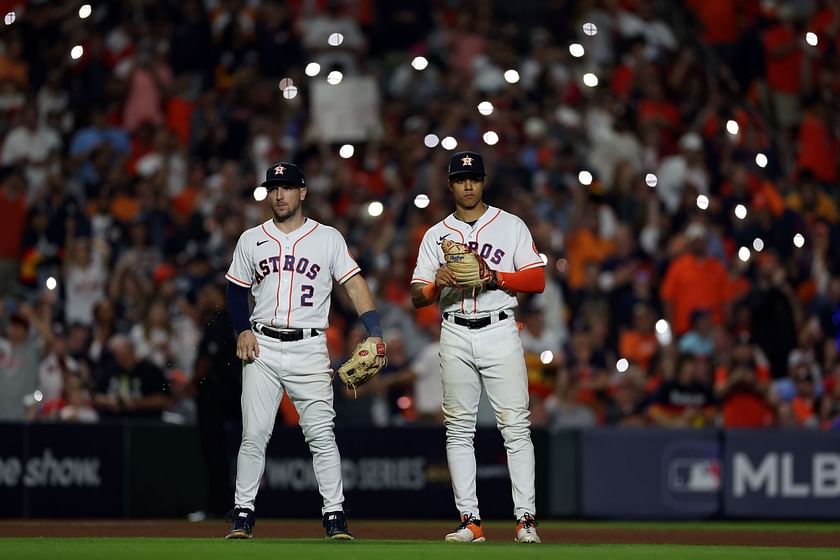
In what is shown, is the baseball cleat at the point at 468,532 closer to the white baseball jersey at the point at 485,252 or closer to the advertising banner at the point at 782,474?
the white baseball jersey at the point at 485,252

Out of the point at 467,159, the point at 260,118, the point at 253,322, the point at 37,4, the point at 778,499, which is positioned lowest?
the point at 778,499

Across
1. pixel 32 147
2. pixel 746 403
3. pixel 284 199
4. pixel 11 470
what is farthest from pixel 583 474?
pixel 32 147

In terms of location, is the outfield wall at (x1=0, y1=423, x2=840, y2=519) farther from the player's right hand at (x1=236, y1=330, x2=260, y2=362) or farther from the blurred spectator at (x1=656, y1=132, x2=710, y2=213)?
the player's right hand at (x1=236, y1=330, x2=260, y2=362)

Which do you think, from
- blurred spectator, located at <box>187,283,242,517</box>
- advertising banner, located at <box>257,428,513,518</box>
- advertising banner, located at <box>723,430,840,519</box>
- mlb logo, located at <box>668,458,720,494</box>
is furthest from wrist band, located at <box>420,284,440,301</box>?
advertising banner, located at <box>723,430,840,519</box>

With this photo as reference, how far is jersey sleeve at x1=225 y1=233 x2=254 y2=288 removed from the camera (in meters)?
10.2

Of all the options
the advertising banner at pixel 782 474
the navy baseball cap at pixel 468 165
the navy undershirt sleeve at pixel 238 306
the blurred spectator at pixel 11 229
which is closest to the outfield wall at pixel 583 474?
the advertising banner at pixel 782 474

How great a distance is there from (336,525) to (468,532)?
2.57 feet

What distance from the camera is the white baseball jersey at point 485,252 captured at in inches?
398

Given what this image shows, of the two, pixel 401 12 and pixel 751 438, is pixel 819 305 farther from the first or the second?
pixel 401 12

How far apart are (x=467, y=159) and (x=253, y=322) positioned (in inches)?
64.5

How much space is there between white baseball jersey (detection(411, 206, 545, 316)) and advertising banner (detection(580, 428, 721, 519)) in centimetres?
601

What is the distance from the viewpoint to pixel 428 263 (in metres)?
10.3

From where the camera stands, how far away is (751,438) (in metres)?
15.8

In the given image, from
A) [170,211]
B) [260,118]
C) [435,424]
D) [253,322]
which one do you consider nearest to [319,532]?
[253,322]
